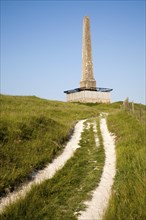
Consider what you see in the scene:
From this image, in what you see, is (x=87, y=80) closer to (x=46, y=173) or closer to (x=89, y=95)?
(x=89, y=95)

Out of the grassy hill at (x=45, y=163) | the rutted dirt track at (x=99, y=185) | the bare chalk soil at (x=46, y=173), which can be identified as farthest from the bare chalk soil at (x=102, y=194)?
the bare chalk soil at (x=46, y=173)

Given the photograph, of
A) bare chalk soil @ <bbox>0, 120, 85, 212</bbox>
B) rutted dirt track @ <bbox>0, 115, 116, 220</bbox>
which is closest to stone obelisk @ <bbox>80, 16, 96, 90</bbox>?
rutted dirt track @ <bbox>0, 115, 116, 220</bbox>

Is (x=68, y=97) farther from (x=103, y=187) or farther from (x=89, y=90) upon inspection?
(x=103, y=187)

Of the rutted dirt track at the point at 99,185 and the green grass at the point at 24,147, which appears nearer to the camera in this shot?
the rutted dirt track at the point at 99,185

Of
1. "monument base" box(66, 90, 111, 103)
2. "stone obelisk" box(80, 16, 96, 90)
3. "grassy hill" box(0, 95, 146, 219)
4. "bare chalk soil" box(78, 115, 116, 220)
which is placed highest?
"stone obelisk" box(80, 16, 96, 90)

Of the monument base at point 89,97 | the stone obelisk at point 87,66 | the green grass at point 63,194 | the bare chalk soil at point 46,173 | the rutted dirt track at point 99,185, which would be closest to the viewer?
the green grass at point 63,194

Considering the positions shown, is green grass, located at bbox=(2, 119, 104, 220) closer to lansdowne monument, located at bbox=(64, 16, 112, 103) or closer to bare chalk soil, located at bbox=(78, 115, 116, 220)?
bare chalk soil, located at bbox=(78, 115, 116, 220)

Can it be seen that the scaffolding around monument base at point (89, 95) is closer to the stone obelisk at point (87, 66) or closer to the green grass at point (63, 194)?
the stone obelisk at point (87, 66)

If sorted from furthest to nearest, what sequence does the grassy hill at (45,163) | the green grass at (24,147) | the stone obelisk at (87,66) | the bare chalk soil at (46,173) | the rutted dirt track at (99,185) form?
1. the stone obelisk at (87,66)
2. the green grass at (24,147)
3. the bare chalk soil at (46,173)
4. the rutted dirt track at (99,185)
5. the grassy hill at (45,163)

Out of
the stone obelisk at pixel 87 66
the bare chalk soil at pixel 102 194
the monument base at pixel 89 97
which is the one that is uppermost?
the stone obelisk at pixel 87 66

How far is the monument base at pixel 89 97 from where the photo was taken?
218 ft

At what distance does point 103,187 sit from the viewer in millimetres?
9312

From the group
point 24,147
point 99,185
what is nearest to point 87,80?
point 24,147

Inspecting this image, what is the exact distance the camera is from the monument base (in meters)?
66.6
